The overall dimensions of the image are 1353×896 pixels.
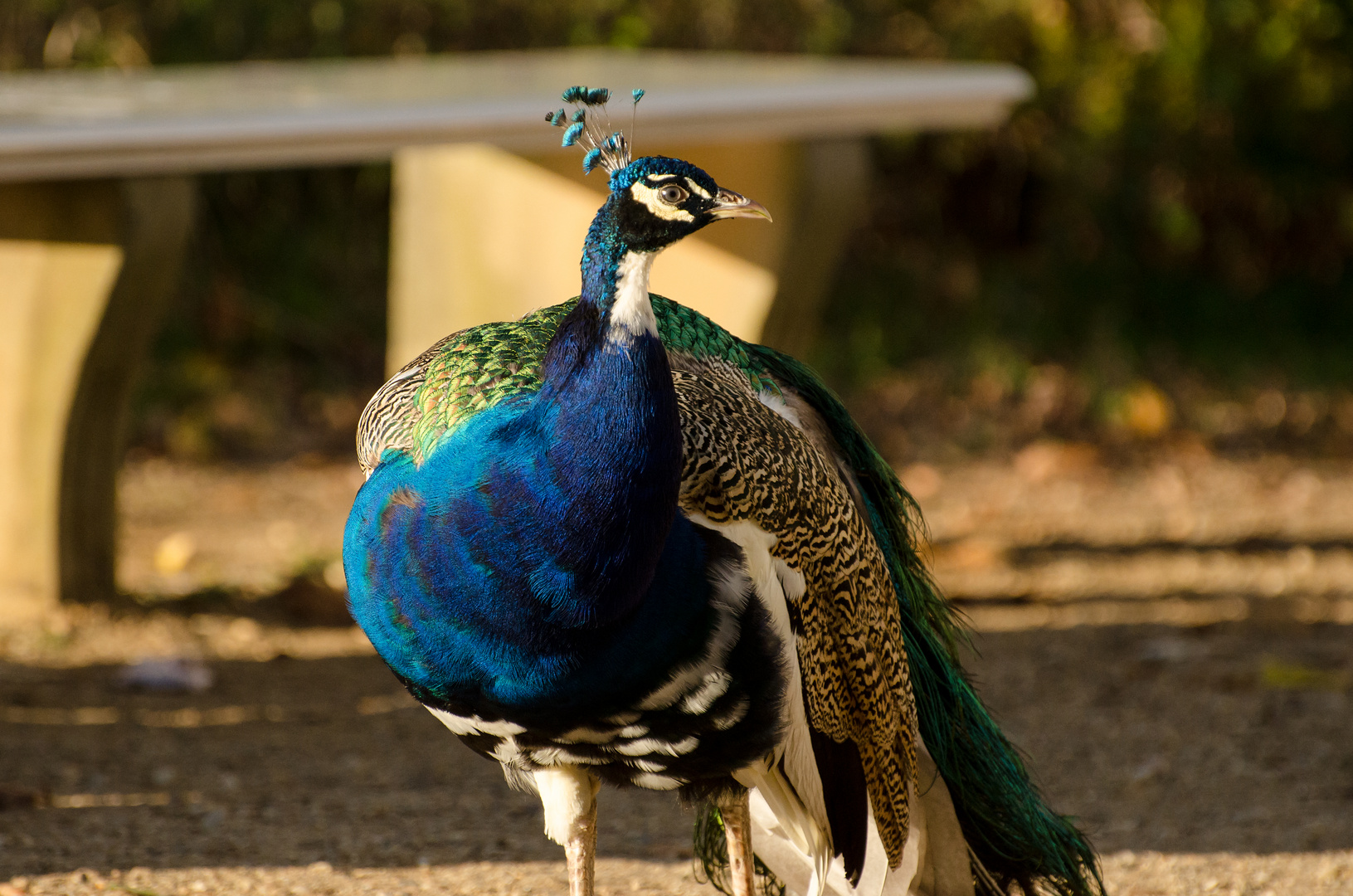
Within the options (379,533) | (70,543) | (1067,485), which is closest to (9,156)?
(70,543)

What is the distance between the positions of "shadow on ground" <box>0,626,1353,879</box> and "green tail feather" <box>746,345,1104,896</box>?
0.60 metres

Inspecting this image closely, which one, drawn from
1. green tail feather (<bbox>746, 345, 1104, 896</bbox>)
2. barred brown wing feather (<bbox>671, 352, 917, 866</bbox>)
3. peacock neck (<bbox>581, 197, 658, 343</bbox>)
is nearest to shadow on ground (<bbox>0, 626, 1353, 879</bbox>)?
green tail feather (<bbox>746, 345, 1104, 896</bbox>)

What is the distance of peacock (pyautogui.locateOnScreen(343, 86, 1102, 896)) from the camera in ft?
6.37

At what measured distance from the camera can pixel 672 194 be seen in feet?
6.32

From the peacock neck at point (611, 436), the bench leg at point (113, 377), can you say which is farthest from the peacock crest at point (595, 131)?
the bench leg at point (113, 377)

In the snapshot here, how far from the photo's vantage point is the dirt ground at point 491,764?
293 centimetres

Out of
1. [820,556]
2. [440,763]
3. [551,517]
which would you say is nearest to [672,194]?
[551,517]

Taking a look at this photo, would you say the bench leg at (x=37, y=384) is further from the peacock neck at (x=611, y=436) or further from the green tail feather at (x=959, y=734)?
the peacock neck at (x=611, y=436)

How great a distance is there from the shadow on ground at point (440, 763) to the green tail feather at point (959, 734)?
1.95 ft

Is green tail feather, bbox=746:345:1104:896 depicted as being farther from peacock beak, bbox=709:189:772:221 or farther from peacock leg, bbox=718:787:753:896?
peacock beak, bbox=709:189:772:221

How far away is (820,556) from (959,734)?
2.05ft

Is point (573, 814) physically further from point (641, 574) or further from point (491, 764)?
point (491, 764)

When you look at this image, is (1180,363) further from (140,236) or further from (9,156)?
(9,156)

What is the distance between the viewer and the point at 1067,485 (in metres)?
6.24
